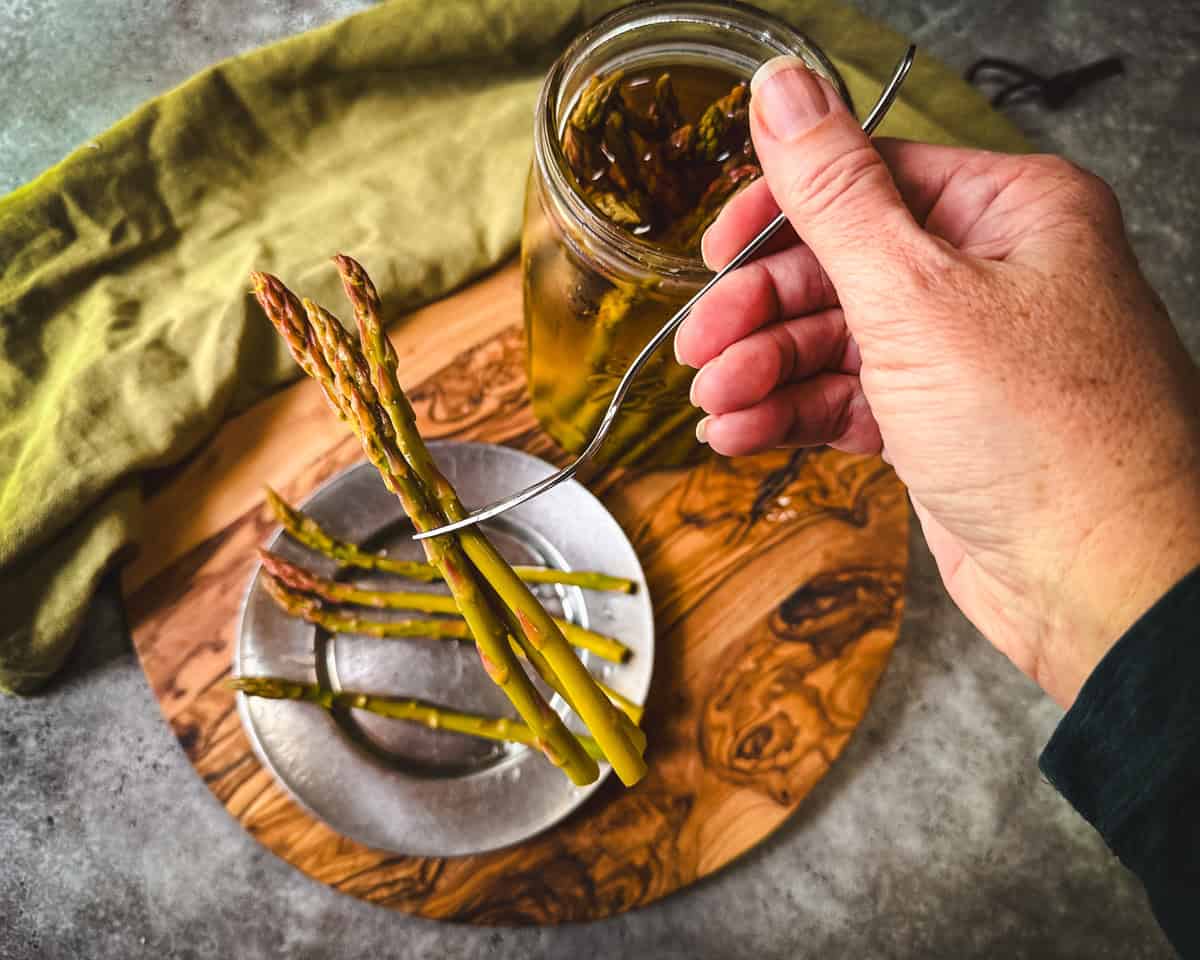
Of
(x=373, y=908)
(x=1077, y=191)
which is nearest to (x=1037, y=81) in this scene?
(x=1077, y=191)

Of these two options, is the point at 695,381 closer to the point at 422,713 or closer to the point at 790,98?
the point at 790,98

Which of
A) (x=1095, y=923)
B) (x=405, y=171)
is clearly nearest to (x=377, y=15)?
(x=405, y=171)

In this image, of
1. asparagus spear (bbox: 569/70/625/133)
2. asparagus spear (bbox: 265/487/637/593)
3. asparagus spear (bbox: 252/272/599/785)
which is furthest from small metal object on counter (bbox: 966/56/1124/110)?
asparagus spear (bbox: 252/272/599/785)

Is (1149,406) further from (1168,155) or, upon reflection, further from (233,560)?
(1168,155)

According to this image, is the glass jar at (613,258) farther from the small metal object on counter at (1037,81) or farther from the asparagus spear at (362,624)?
the small metal object on counter at (1037,81)

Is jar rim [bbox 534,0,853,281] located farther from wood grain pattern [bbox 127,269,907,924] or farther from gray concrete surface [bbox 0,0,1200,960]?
gray concrete surface [bbox 0,0,1200,960]

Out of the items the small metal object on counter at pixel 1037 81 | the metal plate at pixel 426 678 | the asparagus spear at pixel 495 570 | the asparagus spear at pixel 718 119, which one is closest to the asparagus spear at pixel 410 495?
the asparagus spear at pixel 495 570
